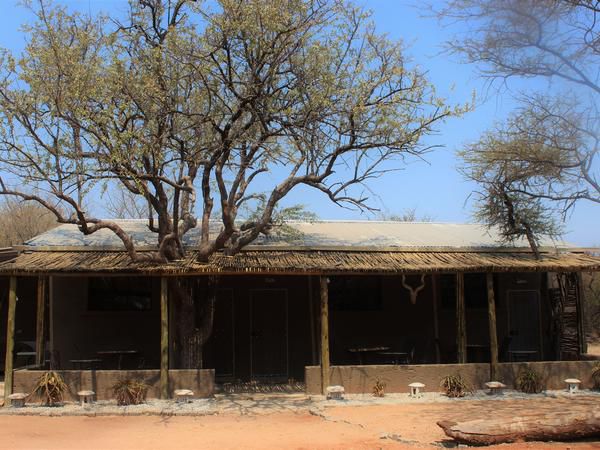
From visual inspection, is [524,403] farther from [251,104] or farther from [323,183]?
[251,104]

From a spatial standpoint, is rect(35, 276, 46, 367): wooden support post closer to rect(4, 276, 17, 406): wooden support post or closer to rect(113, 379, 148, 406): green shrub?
rect(4, 276, 17, 406): wooden support post

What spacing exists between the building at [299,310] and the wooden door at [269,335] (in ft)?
0.08

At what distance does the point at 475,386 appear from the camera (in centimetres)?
1252

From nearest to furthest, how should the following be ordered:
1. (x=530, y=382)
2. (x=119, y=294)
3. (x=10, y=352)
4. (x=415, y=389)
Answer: (x=10, y=352) < (x=415, y=389) < (x=530, y=382) < (x=119, y=294)

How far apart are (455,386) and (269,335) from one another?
460 centimetres

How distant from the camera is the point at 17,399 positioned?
36.3ft

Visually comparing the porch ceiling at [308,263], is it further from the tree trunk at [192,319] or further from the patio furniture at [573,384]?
the patio furniture at [573,384]

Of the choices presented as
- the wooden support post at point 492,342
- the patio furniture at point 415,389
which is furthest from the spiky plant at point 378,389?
the wooden support post at point 492,342

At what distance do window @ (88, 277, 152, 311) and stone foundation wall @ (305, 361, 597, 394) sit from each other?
15.2 feet

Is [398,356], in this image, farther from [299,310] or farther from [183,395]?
[183,395]

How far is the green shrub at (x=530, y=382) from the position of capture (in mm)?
12336

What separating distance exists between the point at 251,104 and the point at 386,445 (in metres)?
6.62

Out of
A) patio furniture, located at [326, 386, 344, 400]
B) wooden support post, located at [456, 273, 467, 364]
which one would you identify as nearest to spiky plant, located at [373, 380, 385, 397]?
patio furniture, located at [326, 386, 344, 400]

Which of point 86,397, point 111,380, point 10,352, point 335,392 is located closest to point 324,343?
point 335,392
